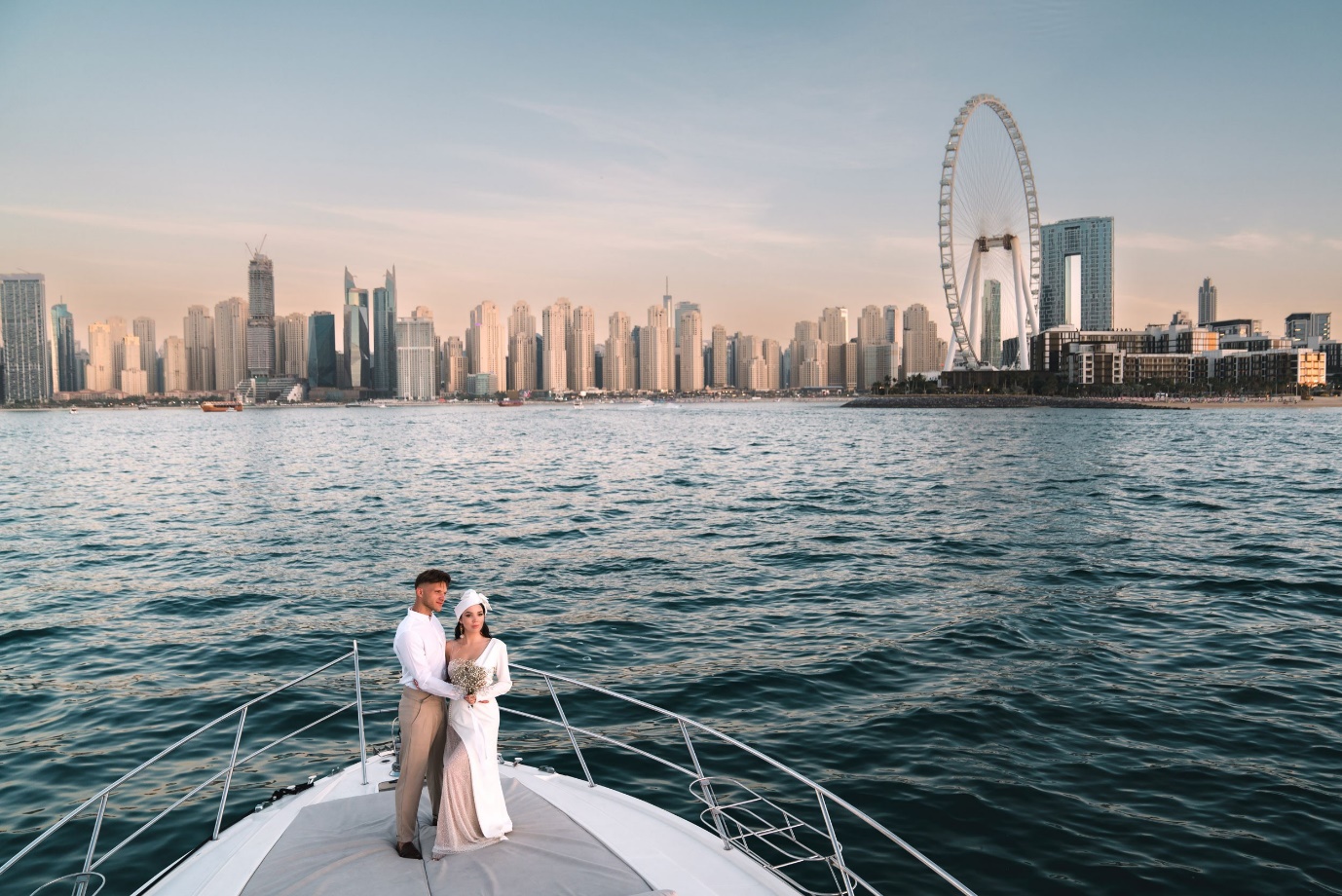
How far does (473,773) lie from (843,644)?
11314mm

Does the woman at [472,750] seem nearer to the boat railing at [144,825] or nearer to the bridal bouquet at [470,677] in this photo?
the bridal bouquet at [470,677]

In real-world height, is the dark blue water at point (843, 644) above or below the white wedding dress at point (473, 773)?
below

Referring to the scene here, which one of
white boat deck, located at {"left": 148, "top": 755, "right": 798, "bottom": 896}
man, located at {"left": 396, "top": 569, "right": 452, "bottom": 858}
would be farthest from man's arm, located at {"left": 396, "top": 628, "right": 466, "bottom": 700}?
white boat deck, located at {"left": 148, "top": 755, "right": 798, "bottom": 896}

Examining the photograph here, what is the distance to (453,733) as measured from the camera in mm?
6441

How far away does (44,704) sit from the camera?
14070mm

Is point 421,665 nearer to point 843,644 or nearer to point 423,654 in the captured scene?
point 423,654

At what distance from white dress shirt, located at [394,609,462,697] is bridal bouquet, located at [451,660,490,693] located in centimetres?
9

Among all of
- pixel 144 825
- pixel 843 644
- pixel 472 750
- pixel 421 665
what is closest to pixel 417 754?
pixel 472 750

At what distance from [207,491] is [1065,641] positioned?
45.3 metres

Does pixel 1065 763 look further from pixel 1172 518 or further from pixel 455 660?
pixel 1172 518

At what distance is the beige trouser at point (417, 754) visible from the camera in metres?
6.38

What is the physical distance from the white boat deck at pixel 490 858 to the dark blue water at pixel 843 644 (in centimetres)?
315

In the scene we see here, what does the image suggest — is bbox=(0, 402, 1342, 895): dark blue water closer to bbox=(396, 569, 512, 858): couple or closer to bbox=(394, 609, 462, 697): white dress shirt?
bbox=(396, 569, 512, 858): couple

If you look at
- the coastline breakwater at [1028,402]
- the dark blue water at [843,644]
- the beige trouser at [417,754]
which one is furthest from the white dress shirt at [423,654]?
the coastline breakwater at [1028,402]
